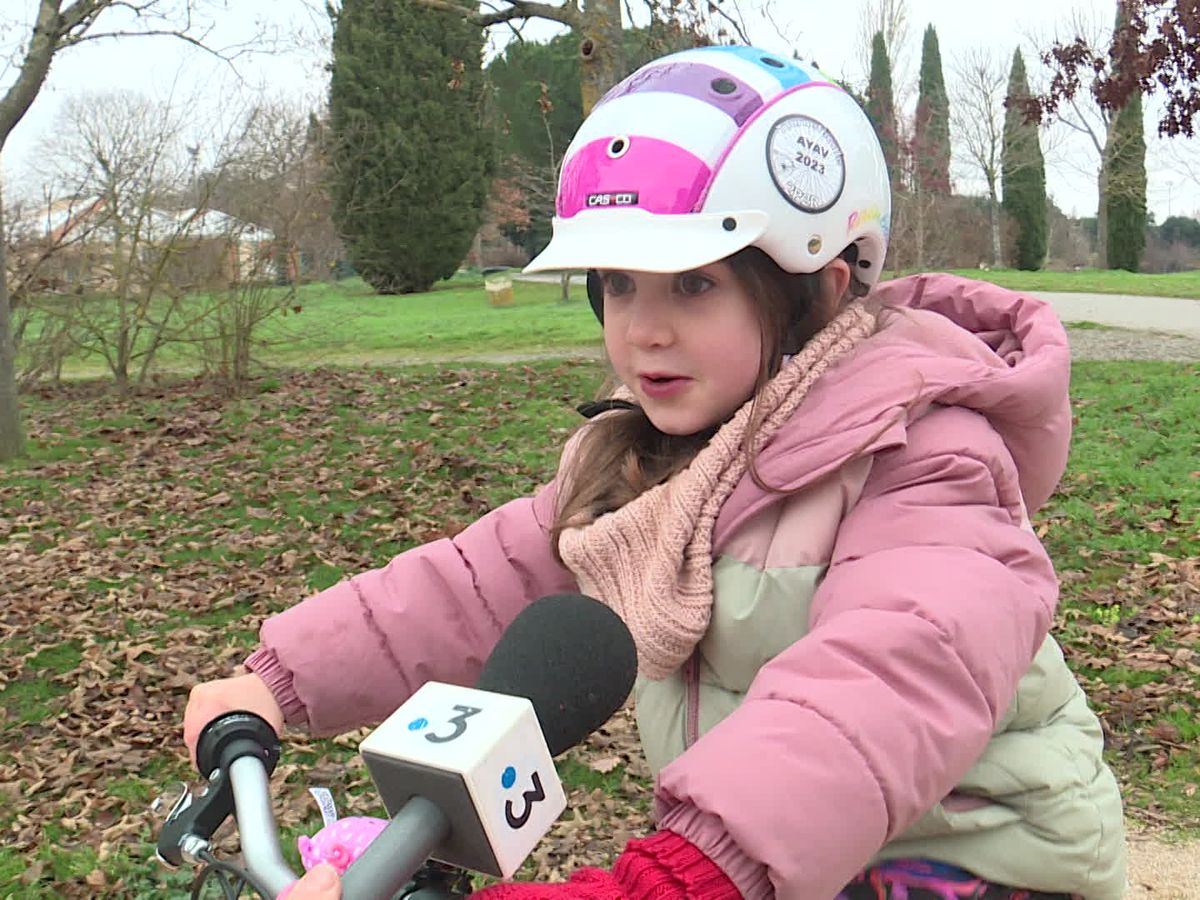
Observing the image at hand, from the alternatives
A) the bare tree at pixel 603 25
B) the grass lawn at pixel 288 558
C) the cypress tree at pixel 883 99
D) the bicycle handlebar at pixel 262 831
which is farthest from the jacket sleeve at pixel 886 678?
the cypress tree at pixel 883 99

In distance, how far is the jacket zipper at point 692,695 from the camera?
191 centimetres

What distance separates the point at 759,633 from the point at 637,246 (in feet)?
2.10

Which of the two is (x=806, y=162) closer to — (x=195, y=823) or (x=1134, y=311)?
(x=195, y=823)

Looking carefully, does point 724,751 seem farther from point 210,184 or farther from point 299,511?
point 210,184

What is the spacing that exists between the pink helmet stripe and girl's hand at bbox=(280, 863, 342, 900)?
1234 millimetres

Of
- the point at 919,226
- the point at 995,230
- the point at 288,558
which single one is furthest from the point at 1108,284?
the point at 288,558

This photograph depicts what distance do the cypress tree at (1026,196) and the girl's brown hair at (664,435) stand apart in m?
40.2

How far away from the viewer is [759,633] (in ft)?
5.86

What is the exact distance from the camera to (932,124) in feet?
133

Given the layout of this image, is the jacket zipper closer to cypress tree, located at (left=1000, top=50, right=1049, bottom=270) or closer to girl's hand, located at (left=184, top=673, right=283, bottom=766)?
girl's hand, located at (left=184, top=673, right=283, bottom=766)

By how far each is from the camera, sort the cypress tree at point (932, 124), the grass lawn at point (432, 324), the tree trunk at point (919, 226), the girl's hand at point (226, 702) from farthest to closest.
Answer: the cypress tree at point (932, 124), the tree trunk at point (919, 226), the grass lawn at point (432, 324), the girl's hand at point (226, 702)

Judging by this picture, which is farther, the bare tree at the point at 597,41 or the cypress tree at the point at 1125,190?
the cypress tree at the point at 1125,190

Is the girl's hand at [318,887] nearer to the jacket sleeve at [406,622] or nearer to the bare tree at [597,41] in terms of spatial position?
the jacket sleeve at [406,622]

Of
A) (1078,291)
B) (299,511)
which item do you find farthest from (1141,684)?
(1078,291)
